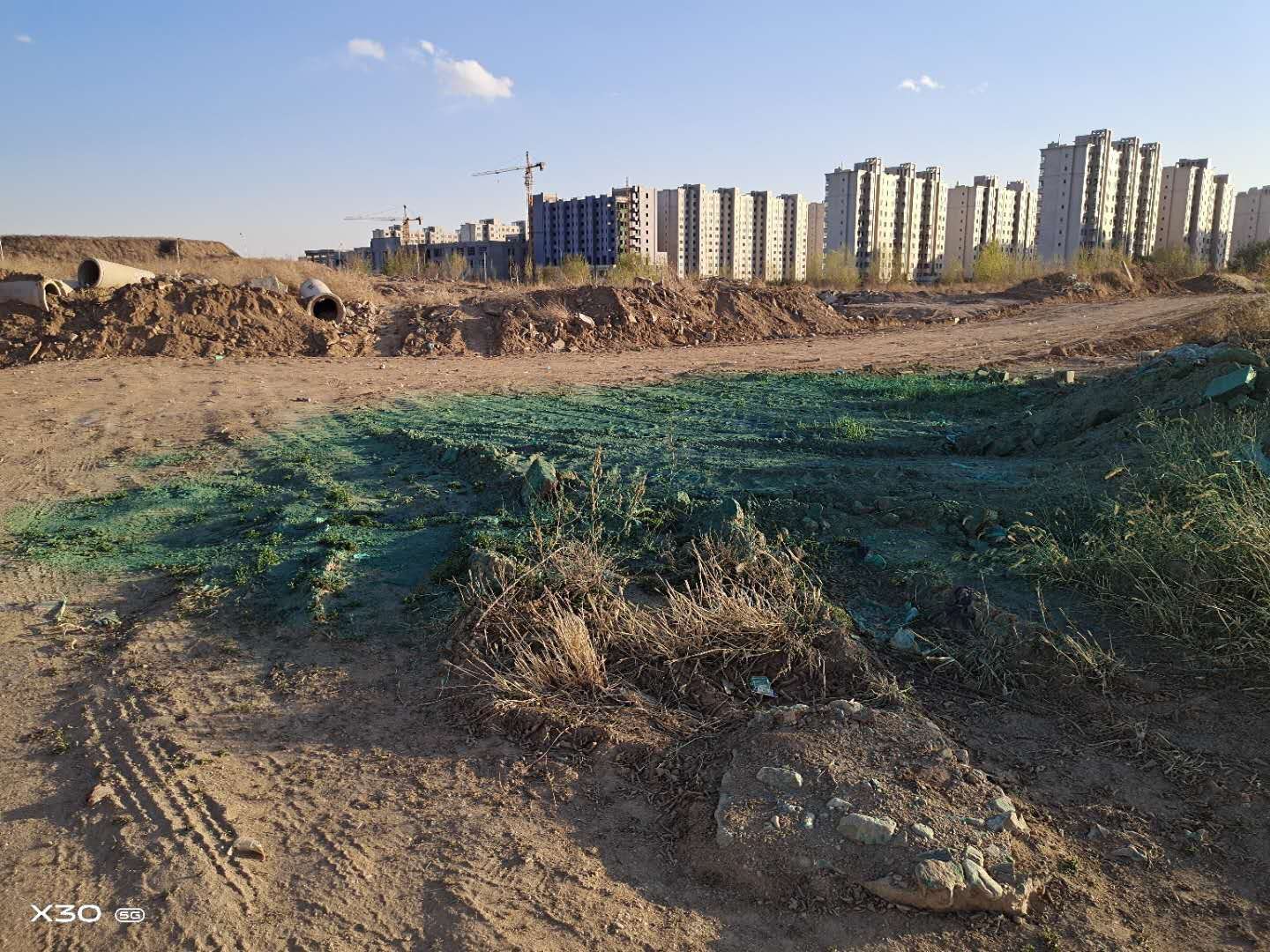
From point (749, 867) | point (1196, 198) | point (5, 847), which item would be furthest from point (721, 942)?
point (1196, 198)

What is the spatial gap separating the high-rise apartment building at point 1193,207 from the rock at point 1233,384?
62.4 meters

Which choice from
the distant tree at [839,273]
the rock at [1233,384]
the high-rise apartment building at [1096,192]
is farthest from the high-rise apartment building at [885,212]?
the rock at [1233,384]

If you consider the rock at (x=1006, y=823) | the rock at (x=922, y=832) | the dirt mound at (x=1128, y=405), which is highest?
the dirt mound at (x=1128, y=405)

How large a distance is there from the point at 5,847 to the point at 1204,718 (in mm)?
4308

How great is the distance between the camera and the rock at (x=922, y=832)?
8.61 feet

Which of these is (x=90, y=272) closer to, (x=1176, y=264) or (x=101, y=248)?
(x=101, y=248)

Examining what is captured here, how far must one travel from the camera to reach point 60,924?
2.45m

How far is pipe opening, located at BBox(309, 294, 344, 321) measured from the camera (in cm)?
1714

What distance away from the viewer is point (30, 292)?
49.4ft

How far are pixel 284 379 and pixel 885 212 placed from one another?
60.0 metres

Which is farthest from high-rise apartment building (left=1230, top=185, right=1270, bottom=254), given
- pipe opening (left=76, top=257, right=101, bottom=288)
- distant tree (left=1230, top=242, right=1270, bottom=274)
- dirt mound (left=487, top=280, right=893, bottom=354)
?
pipe opening (left=76, top=257, right=101, bottom=288)

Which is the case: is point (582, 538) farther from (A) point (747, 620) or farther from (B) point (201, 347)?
(B) point (201, 347)

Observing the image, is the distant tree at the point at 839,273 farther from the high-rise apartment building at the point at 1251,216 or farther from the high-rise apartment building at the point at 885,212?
the high-rise apartment building at the point at 1251,216

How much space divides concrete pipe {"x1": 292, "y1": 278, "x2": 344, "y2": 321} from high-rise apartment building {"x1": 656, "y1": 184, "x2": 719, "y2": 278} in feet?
198
